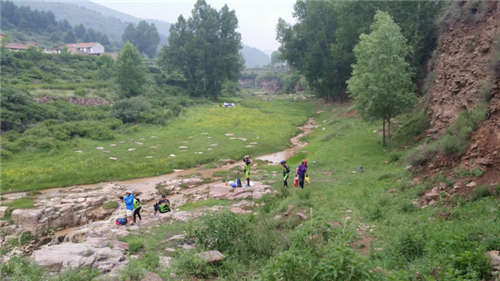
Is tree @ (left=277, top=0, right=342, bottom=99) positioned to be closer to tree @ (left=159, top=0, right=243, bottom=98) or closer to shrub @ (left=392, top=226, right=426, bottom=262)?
tree @ (left=159, top=0, right=243, bottom=98)

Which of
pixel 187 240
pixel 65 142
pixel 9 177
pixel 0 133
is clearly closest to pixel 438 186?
pixel 187 240

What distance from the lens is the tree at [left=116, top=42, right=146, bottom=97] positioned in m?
51.1

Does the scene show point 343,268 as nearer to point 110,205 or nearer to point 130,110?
point 110,205

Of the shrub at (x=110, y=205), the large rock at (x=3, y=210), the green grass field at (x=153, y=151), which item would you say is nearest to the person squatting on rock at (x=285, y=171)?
the shrub at (x=110, y=205)

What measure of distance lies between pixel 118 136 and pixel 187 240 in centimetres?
2647

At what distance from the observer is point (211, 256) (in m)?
9.55

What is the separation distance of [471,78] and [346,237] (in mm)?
14894

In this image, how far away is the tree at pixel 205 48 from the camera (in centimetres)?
6544

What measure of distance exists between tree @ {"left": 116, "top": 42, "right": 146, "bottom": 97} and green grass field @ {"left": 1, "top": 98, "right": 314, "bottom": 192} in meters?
10.7

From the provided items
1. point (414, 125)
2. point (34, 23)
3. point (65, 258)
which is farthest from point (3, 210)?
point (34, 23)

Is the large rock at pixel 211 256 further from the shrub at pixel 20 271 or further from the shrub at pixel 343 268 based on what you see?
the shrub at pixel 20 271

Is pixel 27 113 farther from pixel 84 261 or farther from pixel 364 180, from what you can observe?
pixel 364 180

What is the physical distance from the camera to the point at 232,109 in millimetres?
55188

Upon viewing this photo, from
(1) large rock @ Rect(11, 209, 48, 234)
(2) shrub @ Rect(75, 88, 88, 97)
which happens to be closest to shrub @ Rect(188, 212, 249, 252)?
(1) large rock @ Rect(11, 209, 48, 234)
